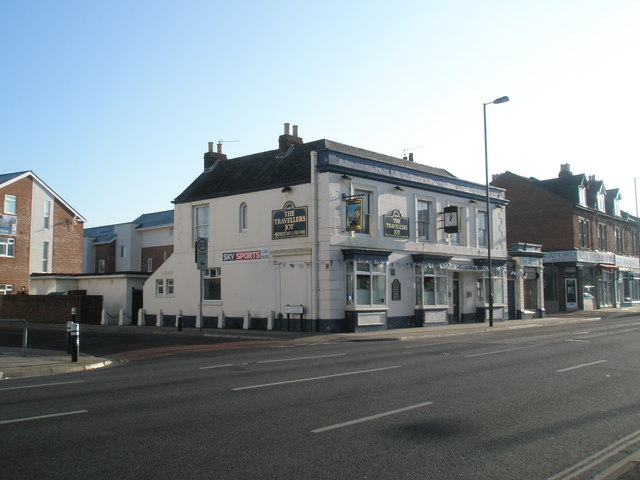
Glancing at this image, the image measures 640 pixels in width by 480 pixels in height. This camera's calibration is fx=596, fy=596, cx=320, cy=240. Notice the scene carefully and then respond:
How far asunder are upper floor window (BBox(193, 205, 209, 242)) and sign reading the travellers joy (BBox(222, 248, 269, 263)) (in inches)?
87.7

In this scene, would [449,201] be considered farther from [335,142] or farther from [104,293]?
[104,293]

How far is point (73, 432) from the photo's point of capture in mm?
7617

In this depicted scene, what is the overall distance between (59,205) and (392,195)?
32557mm

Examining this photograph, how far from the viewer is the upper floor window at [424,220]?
31.2 meters

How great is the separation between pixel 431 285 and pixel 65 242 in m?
33.2

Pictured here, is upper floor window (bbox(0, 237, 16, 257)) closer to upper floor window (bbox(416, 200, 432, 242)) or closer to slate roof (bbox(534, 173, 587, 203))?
upper floor window (bbox(416, 200, 432, 242))

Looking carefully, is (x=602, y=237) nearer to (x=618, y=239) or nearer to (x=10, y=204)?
(x=618, y=239)

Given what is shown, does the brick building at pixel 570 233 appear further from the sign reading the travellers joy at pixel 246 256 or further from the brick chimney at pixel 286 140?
the sign reading the travellers joy at pixel 246 256

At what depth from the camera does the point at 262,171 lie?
101 feet

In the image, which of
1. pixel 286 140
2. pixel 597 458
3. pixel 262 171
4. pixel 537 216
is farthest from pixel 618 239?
pixel 597 458

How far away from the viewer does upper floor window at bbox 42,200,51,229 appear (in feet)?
159

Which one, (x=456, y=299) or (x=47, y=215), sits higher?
(x=47, y=215)

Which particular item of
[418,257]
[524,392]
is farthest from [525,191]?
[524,392]

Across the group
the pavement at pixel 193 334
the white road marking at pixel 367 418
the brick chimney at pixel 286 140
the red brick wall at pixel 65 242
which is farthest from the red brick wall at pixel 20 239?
the white road marking at pixel 367 418
